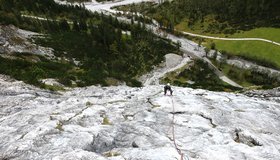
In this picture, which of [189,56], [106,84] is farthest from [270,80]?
[106,84]

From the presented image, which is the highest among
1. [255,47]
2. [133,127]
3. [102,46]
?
[133,127]

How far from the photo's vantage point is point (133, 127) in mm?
31328

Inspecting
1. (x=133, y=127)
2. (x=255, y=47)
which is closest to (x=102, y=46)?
(x=133, y=127)

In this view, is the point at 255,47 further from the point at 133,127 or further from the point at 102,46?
the point at 133,127

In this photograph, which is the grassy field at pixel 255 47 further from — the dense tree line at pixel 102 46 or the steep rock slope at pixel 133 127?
the steep rock slope at pixel 133 127

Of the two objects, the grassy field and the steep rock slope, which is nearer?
the steep rock slope

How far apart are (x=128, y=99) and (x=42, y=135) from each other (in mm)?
19726

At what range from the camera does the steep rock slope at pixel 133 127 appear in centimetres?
2550

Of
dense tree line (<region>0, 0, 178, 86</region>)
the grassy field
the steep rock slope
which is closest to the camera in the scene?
the steep rock slope

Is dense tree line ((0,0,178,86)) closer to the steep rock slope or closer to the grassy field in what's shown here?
the steep rock slope

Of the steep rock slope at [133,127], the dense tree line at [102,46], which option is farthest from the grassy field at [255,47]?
the steep rock slope at [133,127]

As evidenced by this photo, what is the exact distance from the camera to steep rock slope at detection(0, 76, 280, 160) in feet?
83.7

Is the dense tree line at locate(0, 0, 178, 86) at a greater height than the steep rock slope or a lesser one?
lesser

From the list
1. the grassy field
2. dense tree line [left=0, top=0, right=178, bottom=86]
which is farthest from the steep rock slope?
the grassy field
